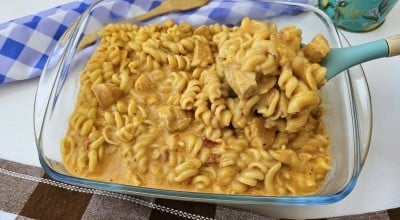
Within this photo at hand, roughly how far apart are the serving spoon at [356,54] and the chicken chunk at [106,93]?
0.59 m

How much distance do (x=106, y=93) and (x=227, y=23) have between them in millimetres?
576

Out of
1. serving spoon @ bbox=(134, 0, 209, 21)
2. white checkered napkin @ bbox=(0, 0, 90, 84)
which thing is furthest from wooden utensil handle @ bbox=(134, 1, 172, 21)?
white checkered napkin @ bbox=(0, 0, 90, 84)

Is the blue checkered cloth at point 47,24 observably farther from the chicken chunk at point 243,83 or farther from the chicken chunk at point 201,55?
the chicken chunk at point 243,83

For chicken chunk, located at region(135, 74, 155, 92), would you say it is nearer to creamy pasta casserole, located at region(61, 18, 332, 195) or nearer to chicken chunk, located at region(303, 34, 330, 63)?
creamy pasta casserole, located at region(61, 18, 332, 195)

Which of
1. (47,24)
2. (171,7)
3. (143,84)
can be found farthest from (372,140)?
(47,24)

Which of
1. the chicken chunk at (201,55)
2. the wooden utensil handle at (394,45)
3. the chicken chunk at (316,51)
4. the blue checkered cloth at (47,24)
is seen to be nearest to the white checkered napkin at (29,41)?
the blue checkered cloth at (47,24)

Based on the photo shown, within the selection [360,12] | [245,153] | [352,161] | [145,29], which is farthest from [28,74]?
[360,12]

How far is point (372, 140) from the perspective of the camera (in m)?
1.28

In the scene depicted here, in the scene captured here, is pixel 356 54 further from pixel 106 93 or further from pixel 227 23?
pixel 106 93

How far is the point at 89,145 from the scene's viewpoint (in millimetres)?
1133

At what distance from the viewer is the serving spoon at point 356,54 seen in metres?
1.12

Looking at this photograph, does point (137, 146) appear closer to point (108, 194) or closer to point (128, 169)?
point (128, 169)

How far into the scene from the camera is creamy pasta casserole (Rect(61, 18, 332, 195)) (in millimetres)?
1052

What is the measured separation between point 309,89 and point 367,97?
241 millimetres
